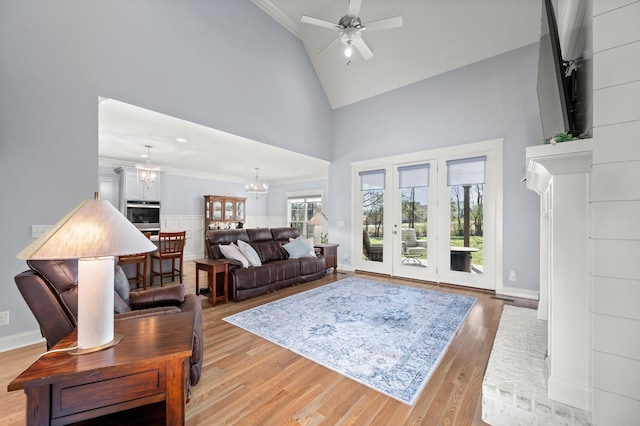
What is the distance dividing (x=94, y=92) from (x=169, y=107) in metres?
0.74

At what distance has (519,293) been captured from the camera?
390 cm

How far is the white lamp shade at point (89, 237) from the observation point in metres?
0.97

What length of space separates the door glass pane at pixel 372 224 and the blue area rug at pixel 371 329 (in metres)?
1.38

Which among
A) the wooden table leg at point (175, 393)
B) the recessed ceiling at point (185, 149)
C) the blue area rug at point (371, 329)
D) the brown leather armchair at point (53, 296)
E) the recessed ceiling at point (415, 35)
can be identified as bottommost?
the blue area rug at point (371, 329)

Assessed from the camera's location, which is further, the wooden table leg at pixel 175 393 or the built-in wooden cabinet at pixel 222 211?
the built-in wooden cabinet at pixel 222 211

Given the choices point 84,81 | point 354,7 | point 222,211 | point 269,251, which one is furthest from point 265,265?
point 222,211

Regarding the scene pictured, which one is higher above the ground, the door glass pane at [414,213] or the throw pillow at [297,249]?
the door glass pane at [414,213]

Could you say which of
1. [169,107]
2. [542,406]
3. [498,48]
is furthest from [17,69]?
[498,48]

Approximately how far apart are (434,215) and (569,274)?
3.40m

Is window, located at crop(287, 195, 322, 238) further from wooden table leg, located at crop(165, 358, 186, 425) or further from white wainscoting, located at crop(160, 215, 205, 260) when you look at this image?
wooden table leg, located at crop(165, 358, 186, 425)

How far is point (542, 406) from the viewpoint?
1429 millimetres

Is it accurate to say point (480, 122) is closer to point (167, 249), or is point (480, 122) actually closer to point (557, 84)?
point (557, 84)

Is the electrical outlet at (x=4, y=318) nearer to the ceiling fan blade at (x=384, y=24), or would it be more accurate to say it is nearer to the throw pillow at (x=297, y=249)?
the throw pillow at (x=297, y=249)

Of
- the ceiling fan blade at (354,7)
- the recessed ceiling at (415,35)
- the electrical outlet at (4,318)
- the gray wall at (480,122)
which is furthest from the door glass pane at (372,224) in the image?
the electrical outlet at (4,318)
